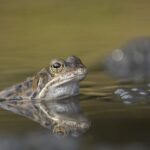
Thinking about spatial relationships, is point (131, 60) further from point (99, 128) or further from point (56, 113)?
point (99, 128)

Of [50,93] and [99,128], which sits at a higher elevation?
[50,93]

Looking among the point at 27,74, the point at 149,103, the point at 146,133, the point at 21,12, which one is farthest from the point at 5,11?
the point at 146,133

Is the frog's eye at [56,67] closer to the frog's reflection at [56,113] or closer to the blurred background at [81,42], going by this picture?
the frog's reflection at [56,113]

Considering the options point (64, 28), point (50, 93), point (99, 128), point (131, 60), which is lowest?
point (99, 128)

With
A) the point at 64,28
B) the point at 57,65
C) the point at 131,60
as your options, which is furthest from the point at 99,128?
the point at 64,28

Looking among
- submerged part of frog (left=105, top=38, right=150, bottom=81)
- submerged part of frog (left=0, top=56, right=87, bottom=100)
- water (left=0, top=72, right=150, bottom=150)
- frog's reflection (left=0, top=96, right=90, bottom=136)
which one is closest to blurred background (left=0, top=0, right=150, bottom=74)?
submerged part of frog (left=105, top=38, right=150, bottom=81)

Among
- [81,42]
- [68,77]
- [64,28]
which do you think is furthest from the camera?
[64,28]

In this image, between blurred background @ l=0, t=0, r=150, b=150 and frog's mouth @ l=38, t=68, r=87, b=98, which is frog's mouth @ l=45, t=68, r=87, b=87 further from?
blurred background @ l=0, t=0, r=150, b=150

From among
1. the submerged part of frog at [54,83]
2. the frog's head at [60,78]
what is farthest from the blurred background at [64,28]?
the frog's head at [60,78]

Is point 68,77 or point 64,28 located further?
point 64,28
